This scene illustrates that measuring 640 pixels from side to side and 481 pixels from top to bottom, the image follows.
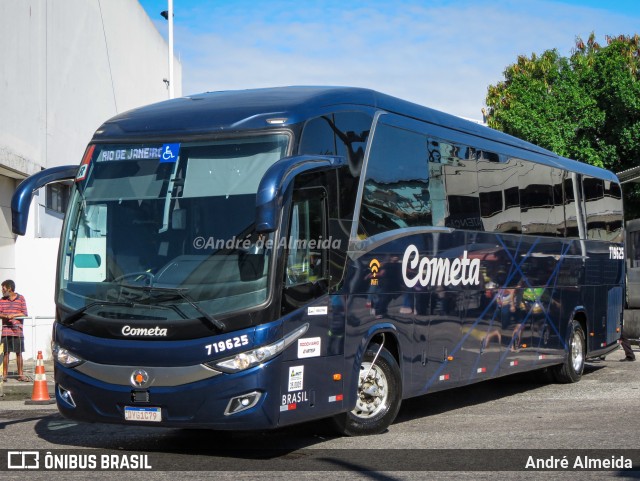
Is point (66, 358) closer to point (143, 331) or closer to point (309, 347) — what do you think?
point (143, 331)

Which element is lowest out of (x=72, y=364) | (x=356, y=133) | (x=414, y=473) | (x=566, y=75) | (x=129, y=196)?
(x=414, y=473)

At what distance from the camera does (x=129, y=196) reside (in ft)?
31.0

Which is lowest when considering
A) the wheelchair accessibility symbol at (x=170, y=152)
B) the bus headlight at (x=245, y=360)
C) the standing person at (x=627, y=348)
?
the standing person at (x=627, y=348)

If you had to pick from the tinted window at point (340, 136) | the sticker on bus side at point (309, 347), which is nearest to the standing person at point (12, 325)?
the tinted window at point (340, 136)

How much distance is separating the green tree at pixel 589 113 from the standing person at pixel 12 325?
2126 cm

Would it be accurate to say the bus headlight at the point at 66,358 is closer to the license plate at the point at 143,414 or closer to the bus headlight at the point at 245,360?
the license plate at the point at 143,414

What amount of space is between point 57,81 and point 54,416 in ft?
40.1

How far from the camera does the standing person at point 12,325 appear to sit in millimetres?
17750

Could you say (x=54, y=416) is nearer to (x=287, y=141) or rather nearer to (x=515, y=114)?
(x=287, y=141)

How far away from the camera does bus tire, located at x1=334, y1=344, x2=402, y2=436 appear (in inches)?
415

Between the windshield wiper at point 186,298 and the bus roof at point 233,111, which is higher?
the bus roof at point 233,111

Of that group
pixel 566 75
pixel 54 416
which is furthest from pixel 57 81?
pixel 566 75

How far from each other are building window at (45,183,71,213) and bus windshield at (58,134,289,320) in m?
13.6

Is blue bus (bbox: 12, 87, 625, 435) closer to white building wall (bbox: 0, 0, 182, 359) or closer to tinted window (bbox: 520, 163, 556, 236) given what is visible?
tinted window (bbox: 520, 163, 556, 236)
